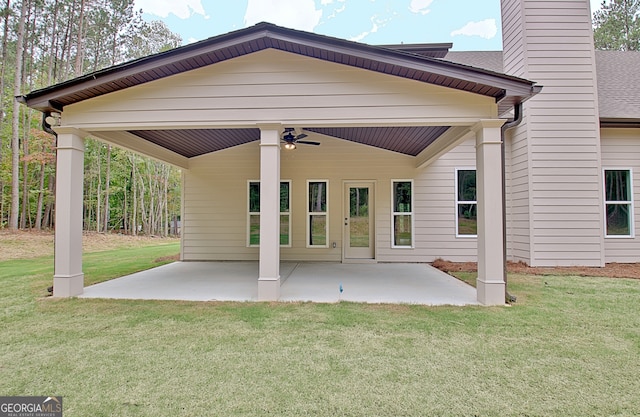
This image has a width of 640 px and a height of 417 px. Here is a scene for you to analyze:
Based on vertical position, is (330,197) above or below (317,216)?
above

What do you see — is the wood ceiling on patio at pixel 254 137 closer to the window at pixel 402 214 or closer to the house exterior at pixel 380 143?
the house exterior at pixel 380 143

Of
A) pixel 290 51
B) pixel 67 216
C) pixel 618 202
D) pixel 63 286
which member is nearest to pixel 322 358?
pixel 290 51

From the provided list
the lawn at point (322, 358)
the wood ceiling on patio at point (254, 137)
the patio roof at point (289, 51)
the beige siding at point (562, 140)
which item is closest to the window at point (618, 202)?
the beige siding at point (562, 140)

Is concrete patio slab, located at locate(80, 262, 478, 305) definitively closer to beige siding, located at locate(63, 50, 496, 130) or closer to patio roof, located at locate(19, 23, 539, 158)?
beige siding, located at locate(63, 50, 496, 130)

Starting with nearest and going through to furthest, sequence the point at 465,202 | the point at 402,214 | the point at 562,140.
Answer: the point at 562,140 < the point at 465,202 < the point at 402,214

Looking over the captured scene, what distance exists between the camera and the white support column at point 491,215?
3.94 m

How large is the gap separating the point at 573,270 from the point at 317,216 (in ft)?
17.6

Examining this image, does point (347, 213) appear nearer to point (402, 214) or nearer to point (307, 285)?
point (402, 214)

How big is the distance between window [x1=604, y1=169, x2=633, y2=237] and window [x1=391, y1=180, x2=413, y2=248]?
4203mm

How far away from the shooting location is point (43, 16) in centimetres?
1292

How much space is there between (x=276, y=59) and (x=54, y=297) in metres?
4.39

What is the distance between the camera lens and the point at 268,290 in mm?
4148

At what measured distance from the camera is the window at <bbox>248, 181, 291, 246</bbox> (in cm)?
793

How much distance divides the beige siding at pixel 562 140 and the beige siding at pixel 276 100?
137 inches
